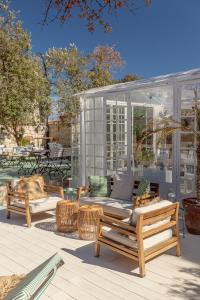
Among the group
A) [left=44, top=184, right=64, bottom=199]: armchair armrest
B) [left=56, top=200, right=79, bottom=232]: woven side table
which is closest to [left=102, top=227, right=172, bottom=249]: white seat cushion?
[left=56, top=200, right=79, bottom=232]: woven side table

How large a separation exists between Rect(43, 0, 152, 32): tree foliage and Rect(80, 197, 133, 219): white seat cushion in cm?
334

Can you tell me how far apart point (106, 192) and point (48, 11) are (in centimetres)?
432

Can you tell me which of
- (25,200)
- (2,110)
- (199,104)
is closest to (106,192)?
(25,200)

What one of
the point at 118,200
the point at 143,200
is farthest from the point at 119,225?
the point at 118,200

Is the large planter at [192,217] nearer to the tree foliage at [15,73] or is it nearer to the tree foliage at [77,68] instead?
the tree foliage at [15,73]

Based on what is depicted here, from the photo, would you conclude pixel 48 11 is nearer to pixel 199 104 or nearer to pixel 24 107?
pixel 199 104

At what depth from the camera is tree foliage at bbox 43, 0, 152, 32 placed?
289 centimetres

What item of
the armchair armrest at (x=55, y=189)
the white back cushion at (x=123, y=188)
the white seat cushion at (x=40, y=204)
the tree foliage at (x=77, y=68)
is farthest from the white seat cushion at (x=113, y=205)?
the tree foliage at (x=77, y=68)

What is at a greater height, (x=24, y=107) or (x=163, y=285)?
(x=24, y=107)

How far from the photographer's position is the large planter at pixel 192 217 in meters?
5.25

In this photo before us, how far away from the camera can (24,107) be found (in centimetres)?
1365

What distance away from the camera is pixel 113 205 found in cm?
569

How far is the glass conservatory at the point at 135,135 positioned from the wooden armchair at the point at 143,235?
8.68 ft

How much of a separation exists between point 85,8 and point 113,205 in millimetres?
3604
